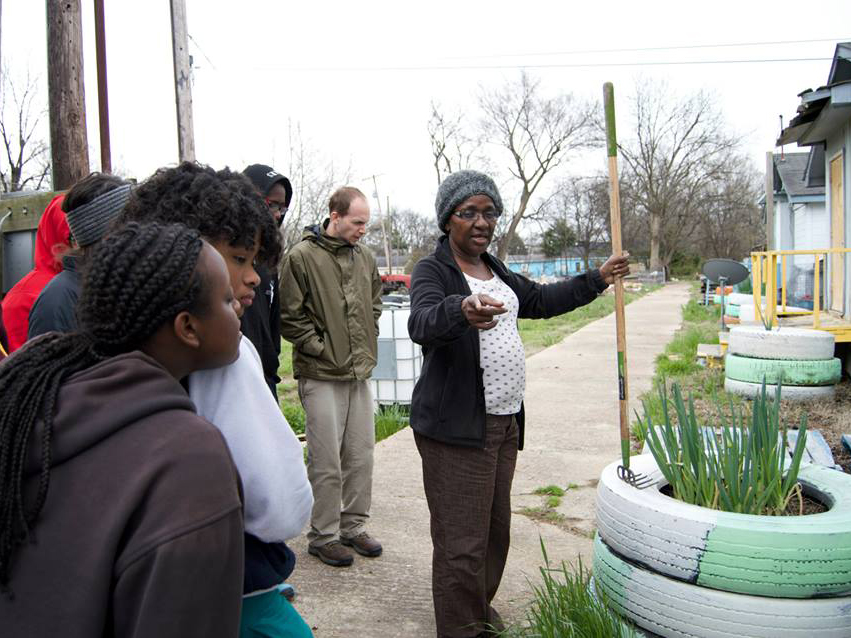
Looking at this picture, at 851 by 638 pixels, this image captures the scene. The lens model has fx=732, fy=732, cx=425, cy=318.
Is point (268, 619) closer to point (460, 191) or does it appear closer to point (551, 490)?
point (460, 191)

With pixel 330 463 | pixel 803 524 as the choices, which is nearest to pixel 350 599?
pixel 330 463

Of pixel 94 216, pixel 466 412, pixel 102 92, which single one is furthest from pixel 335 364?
pixel 102 92

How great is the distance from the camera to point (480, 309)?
2357mm

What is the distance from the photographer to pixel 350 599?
11.2 feet

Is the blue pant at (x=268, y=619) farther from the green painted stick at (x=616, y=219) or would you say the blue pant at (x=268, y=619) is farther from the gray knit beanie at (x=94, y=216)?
the green painted stick at (x=616, y=219)

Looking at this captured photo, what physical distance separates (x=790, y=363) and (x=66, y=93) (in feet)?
23.2

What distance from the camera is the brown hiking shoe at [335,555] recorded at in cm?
371

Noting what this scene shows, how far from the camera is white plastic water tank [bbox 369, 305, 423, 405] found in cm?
734

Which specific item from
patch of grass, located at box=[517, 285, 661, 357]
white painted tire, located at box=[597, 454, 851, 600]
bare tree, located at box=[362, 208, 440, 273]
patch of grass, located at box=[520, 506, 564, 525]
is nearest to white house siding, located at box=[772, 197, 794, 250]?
patch of grass, located at box=[517, 285, 661, 357]

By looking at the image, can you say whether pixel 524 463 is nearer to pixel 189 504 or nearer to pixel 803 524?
pixel 803 524

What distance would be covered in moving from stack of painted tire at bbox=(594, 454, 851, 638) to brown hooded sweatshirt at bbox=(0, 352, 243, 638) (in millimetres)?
1538

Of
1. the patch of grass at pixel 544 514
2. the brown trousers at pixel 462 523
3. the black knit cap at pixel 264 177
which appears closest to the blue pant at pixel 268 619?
the brown trousers at pixel 462 523

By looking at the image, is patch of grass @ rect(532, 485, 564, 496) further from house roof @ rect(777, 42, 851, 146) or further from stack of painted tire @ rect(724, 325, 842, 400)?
house roof @ rect(777, 42, 851, 146)

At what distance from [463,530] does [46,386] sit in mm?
1865
